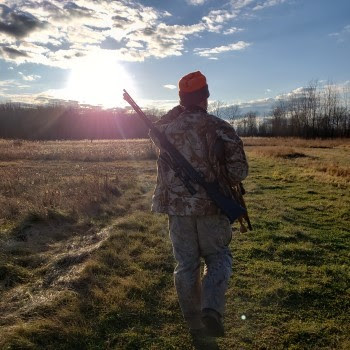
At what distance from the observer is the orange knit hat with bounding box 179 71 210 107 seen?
367 cm

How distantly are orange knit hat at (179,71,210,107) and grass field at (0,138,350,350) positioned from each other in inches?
96.5

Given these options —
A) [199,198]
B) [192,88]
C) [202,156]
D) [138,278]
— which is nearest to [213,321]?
[199,198]

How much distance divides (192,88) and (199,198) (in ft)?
3.55

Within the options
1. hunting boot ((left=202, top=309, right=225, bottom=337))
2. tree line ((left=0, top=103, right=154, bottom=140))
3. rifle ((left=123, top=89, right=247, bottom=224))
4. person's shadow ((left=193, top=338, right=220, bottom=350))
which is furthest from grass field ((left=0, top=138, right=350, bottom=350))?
tree line ((left=0, top=103, right=154, bottom=140))

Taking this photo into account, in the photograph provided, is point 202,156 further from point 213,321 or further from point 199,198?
point 213,321

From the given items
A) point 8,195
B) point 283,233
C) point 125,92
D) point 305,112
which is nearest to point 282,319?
point 125,92

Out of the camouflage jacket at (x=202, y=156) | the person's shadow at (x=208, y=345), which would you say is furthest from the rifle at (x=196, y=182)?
the person's shadow at (x=208, y=345)

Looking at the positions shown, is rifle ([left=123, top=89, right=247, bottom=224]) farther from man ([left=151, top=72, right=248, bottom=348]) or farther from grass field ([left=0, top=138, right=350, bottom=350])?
grass field ([left=0, top=138, right=350, bottom=350])

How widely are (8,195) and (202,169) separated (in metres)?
8.65

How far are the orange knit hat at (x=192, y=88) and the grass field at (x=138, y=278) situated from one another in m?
2.45

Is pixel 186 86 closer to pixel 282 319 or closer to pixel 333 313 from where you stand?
pixel 282 319

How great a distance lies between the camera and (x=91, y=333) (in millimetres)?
3883

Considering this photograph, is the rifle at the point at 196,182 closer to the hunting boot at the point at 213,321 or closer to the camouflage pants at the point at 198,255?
the camouflage pants at the point at 198,255

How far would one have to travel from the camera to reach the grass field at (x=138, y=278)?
3.88m
